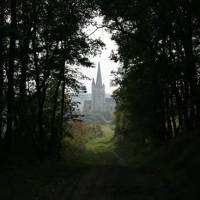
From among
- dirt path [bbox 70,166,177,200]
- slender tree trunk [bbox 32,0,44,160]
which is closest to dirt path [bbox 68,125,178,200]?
dirt path [bbox 70,166,177,200]

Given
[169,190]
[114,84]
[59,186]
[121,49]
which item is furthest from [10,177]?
[114,84]

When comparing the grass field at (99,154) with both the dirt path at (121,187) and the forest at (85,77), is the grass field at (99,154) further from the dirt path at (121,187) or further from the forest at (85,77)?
the dirt path at (121,187)

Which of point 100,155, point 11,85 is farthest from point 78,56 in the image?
point 100,155

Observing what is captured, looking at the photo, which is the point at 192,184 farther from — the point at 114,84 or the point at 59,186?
the point at 114,84

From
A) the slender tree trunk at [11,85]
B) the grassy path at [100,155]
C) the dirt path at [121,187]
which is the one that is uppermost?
the slender tree trunk at [11,85]

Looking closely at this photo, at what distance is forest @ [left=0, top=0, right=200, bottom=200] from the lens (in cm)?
1460

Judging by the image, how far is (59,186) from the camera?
13547 mm

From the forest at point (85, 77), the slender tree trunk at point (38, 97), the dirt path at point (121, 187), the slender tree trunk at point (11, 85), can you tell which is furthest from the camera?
the slender tree trunk at point (38, 97)

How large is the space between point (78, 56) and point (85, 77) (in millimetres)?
3757

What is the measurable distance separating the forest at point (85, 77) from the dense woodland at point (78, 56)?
6 centimetres

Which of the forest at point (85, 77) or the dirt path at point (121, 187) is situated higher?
the forest at point (85, 77)

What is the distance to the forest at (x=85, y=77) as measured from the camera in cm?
1460

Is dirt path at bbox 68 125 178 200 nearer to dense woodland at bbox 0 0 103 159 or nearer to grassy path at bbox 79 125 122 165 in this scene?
dense woodland at bbox 0 0 103 159

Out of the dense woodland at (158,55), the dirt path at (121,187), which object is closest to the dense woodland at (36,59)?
the dense woodland at (158,55)
